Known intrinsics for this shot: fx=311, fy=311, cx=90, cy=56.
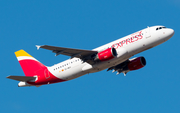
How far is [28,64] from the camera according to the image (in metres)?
53.2

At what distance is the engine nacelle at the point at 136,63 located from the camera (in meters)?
50.6

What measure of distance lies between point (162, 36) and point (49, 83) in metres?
19.3

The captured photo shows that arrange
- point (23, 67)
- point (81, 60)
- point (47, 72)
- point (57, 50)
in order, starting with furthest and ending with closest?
point (23, 67)
point (47, 72)
point (81, 60)
point (57, 50)

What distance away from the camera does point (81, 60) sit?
1800 inches

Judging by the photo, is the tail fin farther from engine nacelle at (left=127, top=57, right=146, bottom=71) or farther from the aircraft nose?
the aircraft nose

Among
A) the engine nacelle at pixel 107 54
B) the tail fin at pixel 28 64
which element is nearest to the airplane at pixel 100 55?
the engine nacelle at pixel 107 54

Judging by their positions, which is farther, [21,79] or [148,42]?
[21,79]

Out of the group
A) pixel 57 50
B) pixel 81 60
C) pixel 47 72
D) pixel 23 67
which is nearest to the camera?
pixel 57 50

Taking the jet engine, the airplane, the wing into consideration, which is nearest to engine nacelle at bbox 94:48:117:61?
the airplane

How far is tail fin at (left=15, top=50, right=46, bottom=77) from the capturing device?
5200cm

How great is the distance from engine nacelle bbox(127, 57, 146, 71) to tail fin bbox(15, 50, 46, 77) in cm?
1423

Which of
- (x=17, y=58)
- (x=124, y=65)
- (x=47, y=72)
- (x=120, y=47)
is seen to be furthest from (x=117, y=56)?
(x=17, y=58)

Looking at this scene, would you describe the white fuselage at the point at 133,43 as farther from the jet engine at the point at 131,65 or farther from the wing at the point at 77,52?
the jet engine at the point at 131,65

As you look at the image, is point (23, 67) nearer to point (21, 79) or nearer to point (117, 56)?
point (21, 79)
